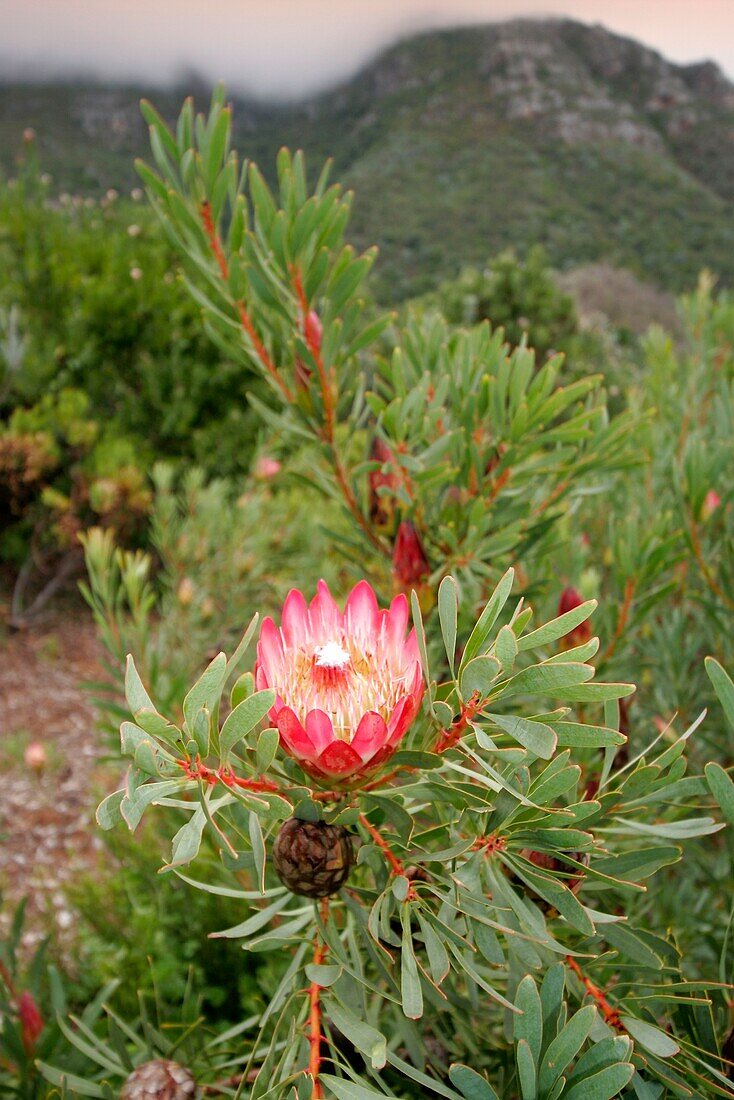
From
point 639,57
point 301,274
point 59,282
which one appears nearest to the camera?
point 301,274

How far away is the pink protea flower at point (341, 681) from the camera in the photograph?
24 cm

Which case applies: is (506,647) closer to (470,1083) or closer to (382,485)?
(470,1083)

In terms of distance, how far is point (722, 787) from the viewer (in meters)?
0.25

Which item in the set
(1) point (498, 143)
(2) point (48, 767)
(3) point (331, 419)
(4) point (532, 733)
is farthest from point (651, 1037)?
(1) point (498, 143)

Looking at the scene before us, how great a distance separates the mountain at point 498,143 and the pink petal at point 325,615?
8785mm

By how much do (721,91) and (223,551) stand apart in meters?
21.6

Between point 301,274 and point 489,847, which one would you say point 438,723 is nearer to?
point 489,847

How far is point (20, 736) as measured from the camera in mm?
2379

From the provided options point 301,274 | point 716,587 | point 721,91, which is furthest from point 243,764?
point 721,91

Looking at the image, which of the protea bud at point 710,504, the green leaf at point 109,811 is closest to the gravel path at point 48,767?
the protea bud at point 710,504

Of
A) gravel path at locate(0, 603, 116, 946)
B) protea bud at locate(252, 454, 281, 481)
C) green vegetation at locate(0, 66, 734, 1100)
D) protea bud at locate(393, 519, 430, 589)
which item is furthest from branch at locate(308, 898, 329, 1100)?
gravel path at locate(0, 603, 116, 946)

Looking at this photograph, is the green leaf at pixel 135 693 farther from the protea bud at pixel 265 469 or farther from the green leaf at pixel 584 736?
the protea bud at pixel 265 469

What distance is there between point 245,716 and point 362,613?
0.13 meters

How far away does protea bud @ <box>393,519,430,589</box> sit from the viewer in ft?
1.47
